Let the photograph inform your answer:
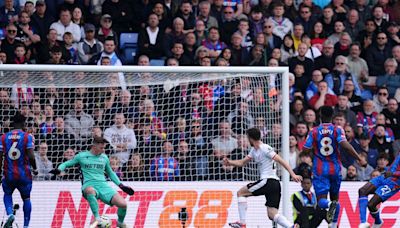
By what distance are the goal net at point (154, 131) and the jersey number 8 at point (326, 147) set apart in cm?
A: 158

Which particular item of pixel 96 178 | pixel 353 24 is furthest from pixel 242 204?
pixel 353 24

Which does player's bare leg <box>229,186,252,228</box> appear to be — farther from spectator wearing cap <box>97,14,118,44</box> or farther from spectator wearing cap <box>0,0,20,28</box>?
spectator wearing cap <box>0,0,20,28</box>

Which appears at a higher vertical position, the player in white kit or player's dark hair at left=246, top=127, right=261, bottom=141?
player's dark hair at left=246, top=127, right=261, bottom=141

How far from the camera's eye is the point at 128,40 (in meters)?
22.8

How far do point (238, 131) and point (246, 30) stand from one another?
3.90 metres

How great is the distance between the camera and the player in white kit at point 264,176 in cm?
1822

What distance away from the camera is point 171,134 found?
65.9ft

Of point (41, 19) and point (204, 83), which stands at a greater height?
point (41, 19)

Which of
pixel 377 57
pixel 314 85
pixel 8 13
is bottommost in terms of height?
pixel 314 85

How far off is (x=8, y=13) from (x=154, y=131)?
430cm

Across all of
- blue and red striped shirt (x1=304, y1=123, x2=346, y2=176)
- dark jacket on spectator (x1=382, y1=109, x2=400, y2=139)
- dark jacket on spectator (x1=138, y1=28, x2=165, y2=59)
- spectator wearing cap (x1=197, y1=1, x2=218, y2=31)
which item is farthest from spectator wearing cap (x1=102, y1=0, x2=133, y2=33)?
blue and red striped shirt (x1=304, y1=123, x2=346, y2=176)

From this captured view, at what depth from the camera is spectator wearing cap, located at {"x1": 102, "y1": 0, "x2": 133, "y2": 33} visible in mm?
23016

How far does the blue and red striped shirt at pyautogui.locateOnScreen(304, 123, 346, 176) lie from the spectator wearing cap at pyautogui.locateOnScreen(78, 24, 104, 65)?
563 centimetres

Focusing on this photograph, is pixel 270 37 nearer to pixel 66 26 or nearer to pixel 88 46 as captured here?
pixel 88 46
